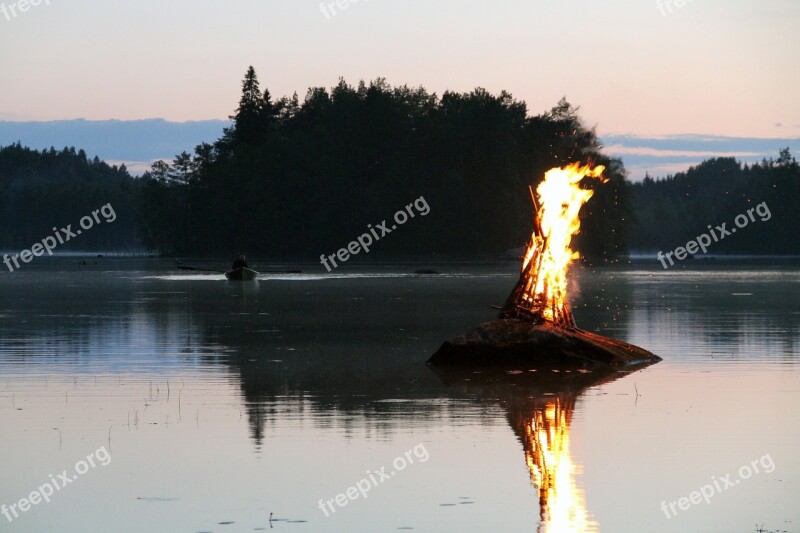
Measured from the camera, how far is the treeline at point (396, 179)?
15950 centimetres

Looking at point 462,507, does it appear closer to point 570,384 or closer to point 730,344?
point 570,384

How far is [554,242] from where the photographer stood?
2902 cm

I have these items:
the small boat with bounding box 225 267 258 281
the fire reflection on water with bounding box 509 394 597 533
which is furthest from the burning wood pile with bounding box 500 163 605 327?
the small boat with bounding box 225 267 258 281

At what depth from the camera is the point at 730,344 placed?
1314 inches

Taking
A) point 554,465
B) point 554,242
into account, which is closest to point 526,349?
point 554,242

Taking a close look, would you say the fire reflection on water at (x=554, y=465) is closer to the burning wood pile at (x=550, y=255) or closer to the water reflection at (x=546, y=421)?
the water reflection at (x=546, y=421)

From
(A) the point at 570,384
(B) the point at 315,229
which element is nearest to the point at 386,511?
(A) the point at 570,384

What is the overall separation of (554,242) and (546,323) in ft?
6.13

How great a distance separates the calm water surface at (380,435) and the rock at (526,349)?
57cm

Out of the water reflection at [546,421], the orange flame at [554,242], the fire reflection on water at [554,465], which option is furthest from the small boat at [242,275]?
the fire reflection on water at [554,465]

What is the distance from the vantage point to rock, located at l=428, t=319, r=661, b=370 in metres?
27.5

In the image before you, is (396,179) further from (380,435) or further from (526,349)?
(380,435)

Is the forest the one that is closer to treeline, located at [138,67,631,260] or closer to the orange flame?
treeline, located at [138,67,631,260]

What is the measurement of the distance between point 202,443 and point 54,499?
3.58 meters
